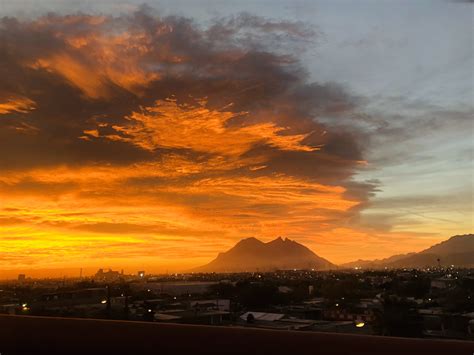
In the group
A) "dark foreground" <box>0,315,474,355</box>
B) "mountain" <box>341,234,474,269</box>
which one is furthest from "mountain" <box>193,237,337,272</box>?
"dark foreground" <box>0,315,474,355</box>

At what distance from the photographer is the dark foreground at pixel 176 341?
2.32 feet

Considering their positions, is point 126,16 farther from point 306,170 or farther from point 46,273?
point 46,273

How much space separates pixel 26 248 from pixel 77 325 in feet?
30.8

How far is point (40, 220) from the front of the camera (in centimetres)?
870

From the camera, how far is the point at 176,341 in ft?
2.57

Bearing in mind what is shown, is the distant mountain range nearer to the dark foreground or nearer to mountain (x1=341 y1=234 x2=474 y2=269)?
mountain (x1=341 y1=234 x2=474 y2=269)

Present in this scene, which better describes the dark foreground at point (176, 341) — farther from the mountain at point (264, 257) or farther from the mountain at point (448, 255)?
the mountain at point (264, 257)

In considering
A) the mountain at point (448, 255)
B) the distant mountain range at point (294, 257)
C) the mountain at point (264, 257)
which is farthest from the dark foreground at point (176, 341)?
the mountain at point (264, 257)

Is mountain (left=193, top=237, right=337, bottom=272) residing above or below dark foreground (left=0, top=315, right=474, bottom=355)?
above

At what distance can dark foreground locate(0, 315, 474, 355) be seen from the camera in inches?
27.8

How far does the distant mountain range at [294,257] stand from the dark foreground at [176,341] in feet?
198

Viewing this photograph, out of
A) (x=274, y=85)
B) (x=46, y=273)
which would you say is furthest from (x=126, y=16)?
(x=46, y=273)

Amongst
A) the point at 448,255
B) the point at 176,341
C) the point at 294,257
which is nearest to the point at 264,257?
the point at 294,257

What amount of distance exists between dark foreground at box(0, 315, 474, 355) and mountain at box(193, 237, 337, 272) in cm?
7568
